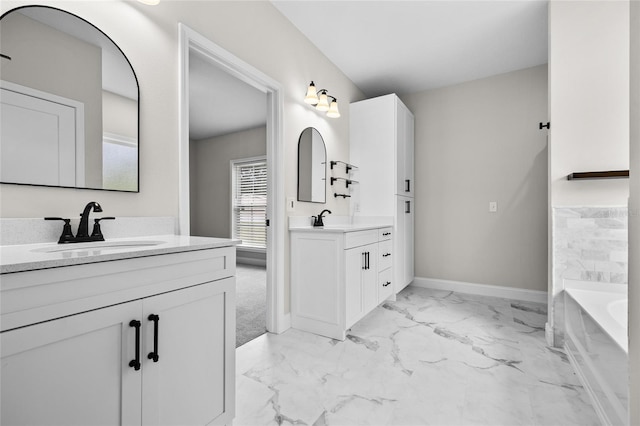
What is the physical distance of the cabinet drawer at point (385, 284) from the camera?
292 centimetres

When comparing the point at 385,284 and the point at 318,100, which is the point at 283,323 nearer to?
the point at 385,284

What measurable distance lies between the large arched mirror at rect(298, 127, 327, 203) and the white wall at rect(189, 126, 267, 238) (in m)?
2.72

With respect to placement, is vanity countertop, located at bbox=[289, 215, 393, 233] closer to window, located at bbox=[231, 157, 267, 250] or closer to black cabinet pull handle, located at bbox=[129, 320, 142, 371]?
black cabinet pull handle, located at bbox=[129, 320, 142, 371]

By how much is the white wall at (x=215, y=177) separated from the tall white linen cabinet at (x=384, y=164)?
2.51 metres

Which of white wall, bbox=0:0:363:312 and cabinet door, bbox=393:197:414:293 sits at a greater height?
white wall, bbox=0:0:363:312

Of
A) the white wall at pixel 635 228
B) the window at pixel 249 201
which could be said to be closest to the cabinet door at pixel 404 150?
the window at pixel 249 201

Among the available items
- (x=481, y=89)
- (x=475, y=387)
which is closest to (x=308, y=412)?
(x=475, y=387)

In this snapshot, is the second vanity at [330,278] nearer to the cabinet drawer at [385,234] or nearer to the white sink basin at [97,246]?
the cabinet drawer at [385,234]

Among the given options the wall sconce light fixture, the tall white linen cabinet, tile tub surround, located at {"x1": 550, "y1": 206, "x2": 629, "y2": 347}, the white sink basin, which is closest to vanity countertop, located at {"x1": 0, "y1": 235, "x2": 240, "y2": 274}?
the white sink basin

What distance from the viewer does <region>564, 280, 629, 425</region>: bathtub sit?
4.25 feet

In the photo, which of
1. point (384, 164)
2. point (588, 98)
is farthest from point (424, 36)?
point (588, 98)

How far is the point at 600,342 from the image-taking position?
151 cm

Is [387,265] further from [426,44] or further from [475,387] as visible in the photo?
[426,44]

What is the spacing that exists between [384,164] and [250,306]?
2085mm
